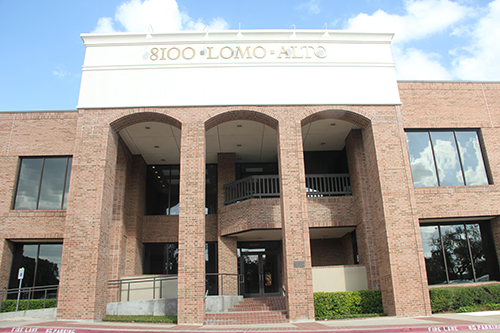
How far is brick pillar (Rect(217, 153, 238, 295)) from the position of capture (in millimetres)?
18078

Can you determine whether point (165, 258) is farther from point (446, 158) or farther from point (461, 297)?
point (446, 158)

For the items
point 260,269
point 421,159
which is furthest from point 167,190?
point 421,159

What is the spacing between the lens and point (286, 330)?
10.5m

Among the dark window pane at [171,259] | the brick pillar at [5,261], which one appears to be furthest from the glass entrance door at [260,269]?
the brick pillar at [5,261]

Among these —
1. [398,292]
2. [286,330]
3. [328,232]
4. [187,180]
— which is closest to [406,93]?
[328,232]

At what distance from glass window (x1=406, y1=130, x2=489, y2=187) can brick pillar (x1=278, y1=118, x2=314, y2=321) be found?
228 inches

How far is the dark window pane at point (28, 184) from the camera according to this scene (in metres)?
17.9

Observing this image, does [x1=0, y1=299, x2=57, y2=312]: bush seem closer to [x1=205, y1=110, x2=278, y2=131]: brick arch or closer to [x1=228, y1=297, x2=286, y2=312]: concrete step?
[x1=228, y1=297, x2=286, y2=312]: concrete step

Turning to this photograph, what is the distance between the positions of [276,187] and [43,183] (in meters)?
10.9

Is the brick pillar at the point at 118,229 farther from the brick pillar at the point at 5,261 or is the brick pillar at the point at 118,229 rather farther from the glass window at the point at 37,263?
the brick pillar at the point at 5,261

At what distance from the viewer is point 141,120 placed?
52.3 feet

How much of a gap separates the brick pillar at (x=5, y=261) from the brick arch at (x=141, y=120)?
7.38 meters

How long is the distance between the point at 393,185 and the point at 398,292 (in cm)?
388

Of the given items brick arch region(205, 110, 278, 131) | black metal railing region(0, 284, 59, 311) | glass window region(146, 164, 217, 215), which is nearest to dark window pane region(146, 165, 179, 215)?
glass window region(146, 164, 217, 215)
